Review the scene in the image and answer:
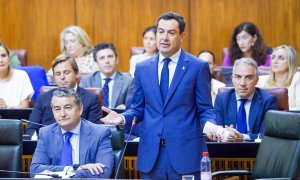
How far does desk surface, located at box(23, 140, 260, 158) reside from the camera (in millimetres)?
5266

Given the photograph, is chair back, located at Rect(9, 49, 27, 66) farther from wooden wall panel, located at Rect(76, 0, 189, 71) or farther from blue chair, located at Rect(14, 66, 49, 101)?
blue chair, located at Rect(14, 66, 49, 101)

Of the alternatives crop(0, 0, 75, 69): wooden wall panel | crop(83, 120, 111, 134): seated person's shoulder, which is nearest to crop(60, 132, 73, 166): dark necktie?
crop(83, 120, 111, 134): seated person's shoulder

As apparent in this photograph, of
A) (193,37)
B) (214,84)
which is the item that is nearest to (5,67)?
(214,84)

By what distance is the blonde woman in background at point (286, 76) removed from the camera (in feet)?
23.4

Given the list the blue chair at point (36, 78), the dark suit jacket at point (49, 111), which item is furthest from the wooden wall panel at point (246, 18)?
the dark suit jacket at point (49, 111)

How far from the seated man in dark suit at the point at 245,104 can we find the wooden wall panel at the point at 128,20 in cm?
356

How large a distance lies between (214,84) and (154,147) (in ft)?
9.99

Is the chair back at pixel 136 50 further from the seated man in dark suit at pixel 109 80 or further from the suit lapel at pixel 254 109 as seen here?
the suit lapel at pixel 254 109

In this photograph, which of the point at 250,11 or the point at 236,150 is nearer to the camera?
the point at 236,150

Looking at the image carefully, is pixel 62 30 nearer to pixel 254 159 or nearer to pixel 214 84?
pixel 214 84

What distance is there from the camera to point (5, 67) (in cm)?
708

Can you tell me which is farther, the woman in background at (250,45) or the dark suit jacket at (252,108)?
the woman in background at (250,45)

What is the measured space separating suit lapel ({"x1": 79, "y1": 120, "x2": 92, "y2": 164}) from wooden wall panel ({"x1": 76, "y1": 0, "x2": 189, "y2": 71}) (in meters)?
5.00

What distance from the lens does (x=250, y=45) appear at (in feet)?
28.1
